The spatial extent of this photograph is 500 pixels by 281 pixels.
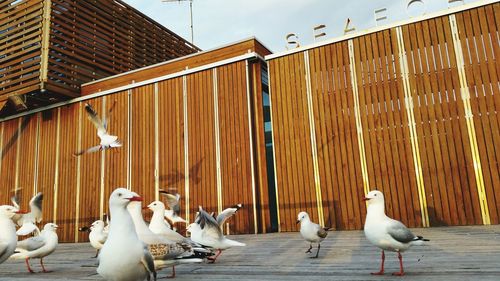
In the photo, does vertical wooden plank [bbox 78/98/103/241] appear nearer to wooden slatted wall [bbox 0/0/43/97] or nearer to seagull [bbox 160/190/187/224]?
wooden slatted wall [bbox 0/0/43/97]

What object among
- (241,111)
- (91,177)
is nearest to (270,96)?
(241,111)

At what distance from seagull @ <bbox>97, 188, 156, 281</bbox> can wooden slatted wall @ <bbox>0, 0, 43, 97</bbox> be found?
1334cm

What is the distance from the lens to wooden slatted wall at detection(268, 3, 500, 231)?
31.3ft

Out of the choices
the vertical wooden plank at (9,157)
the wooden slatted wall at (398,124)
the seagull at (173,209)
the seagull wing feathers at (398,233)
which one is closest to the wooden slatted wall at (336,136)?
the wooden slatted wall at (398,124)

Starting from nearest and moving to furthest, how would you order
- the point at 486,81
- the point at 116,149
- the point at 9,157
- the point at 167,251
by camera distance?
the point at 167,251 → the point at 486,81 → the point at 116,149 → the point at 9,157

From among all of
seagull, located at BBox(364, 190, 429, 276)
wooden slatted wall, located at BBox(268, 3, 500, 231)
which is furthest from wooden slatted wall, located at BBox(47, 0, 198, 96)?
seagull, located at BBox(364, 190, 429, 276)

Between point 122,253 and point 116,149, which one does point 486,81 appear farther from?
point 116,149

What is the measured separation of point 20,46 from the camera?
596 inches

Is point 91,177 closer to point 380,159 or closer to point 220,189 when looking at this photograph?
point 220,189

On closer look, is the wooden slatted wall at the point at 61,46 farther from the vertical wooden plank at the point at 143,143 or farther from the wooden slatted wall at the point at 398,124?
the wooden slatted wall at the point at 398,124

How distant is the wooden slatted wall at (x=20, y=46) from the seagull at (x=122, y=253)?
13.3m

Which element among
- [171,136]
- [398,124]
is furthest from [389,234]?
[171,136]

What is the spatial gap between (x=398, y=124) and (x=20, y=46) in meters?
15.7

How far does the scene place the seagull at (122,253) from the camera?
10.0ft
